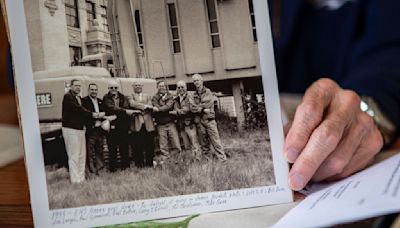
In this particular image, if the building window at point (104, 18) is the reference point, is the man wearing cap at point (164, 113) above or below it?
below

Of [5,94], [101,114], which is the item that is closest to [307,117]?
[101,114]

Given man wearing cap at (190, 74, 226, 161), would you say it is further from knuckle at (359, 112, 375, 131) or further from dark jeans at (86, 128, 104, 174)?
knuckle at (359, 112, 375, 131)

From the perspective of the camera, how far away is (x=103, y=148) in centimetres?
53

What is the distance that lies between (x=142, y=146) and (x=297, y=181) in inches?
6.2

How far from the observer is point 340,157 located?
574mm

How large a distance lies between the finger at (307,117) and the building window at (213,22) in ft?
0.38

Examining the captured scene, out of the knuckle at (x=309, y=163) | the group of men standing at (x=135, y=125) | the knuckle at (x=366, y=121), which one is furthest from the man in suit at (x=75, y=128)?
the knuckle at (x=366, y=121)

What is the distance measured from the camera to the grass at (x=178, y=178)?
20.7 inches

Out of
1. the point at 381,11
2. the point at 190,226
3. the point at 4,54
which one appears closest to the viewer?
the point at 190,226

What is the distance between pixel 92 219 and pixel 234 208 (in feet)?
0.45

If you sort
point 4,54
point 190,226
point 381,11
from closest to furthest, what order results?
point 190,226 < point 381,11 < point 4,54

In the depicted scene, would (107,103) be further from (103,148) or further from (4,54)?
(4,54)

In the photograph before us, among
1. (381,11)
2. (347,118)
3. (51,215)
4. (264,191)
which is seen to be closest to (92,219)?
(51,215)

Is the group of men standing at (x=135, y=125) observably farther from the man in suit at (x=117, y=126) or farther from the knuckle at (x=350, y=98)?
the knuckle at (x=350, y=98)
